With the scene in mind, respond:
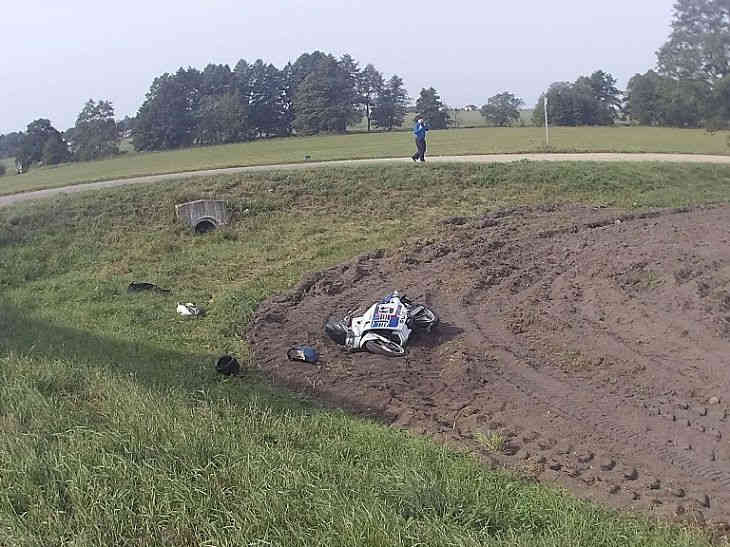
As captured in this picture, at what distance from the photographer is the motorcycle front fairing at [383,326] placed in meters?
8.91

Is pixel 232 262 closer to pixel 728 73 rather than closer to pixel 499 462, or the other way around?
→ pixel 499 462

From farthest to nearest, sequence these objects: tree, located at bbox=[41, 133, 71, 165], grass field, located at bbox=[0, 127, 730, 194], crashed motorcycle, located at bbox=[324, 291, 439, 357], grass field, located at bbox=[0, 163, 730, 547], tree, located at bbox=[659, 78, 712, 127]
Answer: tree, located at bbox=[41, 133, 71, 165] → tree, located at bbox=[659, 78, 712, 127] → grass field, located at bbox=[0, 127, 730, 194] → crashed motorcycle, located at bbox=[324, 291, 439, 357] → grass field, located at bbox=[0, 163, 730, 547]

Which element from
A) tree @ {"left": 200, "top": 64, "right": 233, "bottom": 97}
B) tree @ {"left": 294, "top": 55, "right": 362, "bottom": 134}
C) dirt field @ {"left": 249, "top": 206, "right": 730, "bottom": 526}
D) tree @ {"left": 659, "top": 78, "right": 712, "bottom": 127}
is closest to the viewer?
dirt field @ {"left": 249, "top": 206, "right": 730, "bottom": 526}

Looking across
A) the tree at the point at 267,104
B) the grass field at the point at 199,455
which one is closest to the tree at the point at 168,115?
the tree at the point at 267,104

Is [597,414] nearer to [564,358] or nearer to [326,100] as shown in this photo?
[564,358]

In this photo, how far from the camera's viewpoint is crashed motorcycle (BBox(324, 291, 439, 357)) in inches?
349

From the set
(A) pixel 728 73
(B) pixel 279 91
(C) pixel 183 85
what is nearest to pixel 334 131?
(B) pixel 279 91

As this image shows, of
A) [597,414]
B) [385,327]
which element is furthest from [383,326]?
[597,414]

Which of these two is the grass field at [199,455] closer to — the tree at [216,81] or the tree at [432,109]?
the tree at [432,109]

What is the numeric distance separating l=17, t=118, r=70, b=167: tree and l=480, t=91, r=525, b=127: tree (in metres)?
47.7

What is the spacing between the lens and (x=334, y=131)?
7850 cm

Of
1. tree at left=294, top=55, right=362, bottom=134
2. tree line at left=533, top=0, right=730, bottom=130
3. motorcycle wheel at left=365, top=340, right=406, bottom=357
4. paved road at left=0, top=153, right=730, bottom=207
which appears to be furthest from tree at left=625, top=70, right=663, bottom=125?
motorcycle wheel at left=365, top=340, right=406, bottom=357

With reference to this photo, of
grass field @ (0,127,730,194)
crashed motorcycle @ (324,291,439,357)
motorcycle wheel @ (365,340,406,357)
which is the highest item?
grass field @ (0,127,730,194)

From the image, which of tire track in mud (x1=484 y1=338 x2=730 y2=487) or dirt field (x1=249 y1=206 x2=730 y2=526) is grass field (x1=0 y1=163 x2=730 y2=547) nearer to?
dirt field (x1=249 y1=206 x2=730 y2=526)
